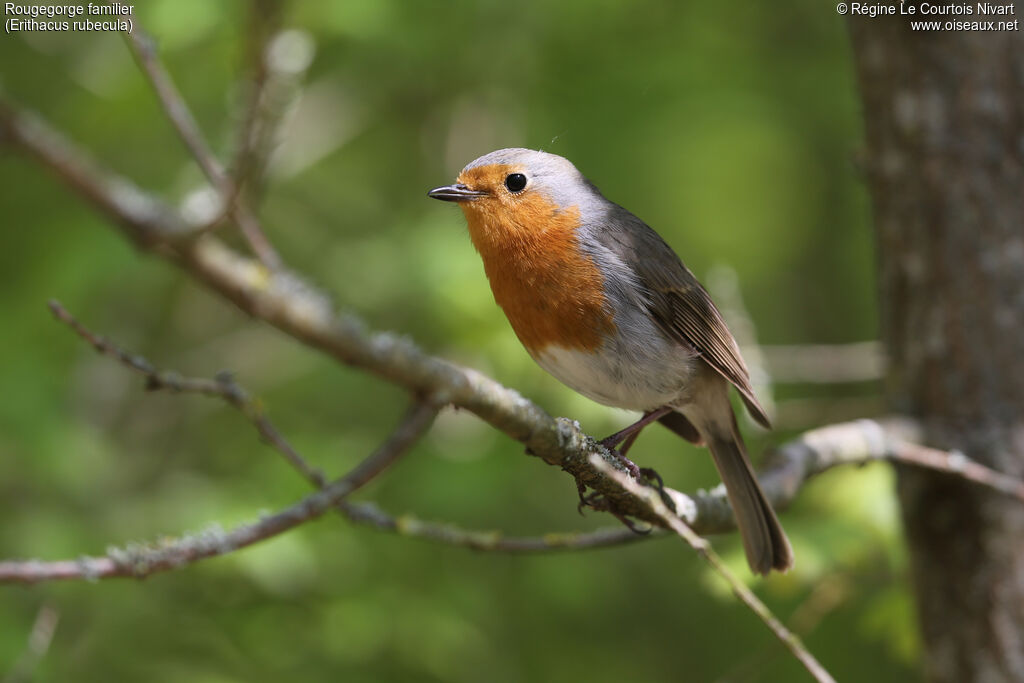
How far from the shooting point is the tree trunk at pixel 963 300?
3764 millimetres

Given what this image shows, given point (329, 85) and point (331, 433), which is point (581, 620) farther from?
point (329, 85)

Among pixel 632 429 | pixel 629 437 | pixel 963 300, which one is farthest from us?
pixel 963 300

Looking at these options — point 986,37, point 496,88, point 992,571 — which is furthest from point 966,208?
point 496,88

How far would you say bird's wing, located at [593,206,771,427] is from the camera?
3434 millimetres

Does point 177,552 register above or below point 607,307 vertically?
below

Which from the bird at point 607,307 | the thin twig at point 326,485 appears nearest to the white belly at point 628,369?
the bird at point 607,307

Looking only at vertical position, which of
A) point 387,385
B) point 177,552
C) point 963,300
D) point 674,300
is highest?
point 674,300

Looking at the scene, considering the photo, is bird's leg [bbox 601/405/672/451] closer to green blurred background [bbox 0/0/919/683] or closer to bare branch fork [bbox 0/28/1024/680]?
bare branch fork [bbox 0/28/1024/680]

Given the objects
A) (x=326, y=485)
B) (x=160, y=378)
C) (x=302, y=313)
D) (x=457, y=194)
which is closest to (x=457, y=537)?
(x=326, y=485)

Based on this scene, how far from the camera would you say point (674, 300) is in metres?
3.57

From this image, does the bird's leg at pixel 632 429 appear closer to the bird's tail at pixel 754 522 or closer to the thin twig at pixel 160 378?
the bird's tail at pixel 754 522

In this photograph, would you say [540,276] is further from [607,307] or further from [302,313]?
[302,313]

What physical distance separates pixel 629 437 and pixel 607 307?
0.58m

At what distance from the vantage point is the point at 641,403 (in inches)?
136
